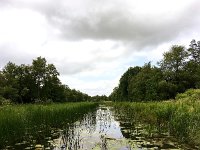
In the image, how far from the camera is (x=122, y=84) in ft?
359

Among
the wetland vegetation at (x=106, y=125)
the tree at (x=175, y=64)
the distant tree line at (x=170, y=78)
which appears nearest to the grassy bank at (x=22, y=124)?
the wetland vegetation at (x=106, y=125)

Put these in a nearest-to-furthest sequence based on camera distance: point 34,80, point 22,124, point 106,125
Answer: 1. point 22,124
2. point 106,125
3. point 34,80

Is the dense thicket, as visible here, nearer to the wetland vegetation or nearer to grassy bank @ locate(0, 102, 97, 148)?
the wetland vegetation

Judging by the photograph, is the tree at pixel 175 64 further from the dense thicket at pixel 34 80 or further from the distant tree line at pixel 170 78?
the dense thicket at pixel 34 80

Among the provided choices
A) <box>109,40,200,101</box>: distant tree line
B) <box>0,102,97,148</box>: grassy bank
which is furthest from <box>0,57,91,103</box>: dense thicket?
<box>0,102,97,148</box>: grassy bank

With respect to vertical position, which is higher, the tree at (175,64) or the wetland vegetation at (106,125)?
the tree at (175,64)

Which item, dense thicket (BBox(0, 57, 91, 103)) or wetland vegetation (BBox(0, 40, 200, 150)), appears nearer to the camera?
wetland vegetation (BBox(0, 40, 200, 150))

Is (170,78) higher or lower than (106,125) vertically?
higher

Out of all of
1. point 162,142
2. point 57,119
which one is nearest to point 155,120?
point 57,119

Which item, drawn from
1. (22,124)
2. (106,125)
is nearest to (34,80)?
(106,125)

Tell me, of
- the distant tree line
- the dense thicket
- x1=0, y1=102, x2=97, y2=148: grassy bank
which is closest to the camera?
x1=0, y1=102, x2=97, y2=148: grassy bank

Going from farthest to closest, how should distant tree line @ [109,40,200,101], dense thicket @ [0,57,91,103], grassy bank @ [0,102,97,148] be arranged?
dense thicket @ [0,57,91,103]
distant tree line @ [109,40,200,101]
grassy bank @ [0,102,97,148]

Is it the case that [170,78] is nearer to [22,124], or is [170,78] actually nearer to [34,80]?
[34,80]

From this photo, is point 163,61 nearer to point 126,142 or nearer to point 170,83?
point 170,83
